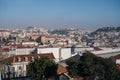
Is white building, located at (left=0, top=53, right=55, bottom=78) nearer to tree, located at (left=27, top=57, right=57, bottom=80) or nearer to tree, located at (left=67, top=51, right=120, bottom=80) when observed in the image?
tree, located at (left=27, top=57, right=57, bottom=80)

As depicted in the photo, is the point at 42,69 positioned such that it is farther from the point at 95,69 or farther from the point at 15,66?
the point at 15,66

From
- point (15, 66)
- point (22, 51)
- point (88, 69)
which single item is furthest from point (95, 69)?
point (22, 51)

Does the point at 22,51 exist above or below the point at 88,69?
below

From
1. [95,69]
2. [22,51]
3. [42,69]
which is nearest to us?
[95,69]

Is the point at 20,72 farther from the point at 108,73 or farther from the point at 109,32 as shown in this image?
the point at 109,32

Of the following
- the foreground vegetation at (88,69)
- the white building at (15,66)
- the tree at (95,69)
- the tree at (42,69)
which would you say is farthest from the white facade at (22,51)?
the tree at (95,69)

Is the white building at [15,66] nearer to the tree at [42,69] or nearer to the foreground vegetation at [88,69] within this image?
the tree at [42,69]

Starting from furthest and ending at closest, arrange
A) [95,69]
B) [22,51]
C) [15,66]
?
[22,51] → [15,66] → [95,69]

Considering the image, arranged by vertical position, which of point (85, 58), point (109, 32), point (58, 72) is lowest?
point (109, 32)

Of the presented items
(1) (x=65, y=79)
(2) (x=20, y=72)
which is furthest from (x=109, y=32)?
(1) (x=65, y=79)
